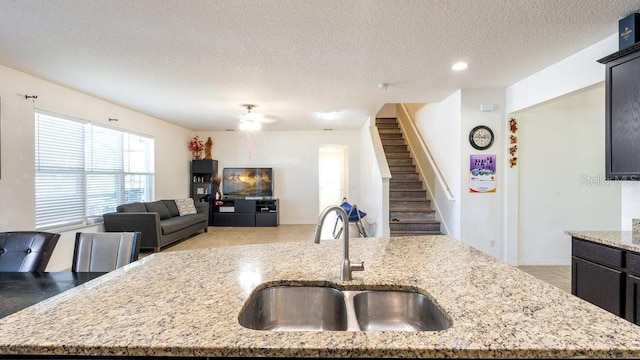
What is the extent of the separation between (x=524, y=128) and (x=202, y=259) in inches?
177

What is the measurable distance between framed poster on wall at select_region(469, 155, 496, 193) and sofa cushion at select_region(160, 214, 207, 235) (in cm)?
492

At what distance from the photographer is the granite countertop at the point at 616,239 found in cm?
208

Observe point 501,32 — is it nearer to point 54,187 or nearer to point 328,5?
point 328,5

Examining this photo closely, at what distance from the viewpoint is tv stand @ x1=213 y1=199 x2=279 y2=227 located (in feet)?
25.4

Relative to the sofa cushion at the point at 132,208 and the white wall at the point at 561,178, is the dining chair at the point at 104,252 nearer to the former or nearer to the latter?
the sofa cushion at the point at 132,208

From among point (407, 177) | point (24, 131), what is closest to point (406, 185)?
point (407, 177)

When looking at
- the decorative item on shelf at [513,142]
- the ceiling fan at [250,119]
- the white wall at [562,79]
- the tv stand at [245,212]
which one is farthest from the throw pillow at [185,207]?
the white wall at [562,79]

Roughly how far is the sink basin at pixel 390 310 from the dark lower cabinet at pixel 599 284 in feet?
6.16

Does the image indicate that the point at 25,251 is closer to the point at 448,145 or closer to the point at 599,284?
the point at 599,284

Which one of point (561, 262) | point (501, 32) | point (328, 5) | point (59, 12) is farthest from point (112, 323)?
point (561, 262)

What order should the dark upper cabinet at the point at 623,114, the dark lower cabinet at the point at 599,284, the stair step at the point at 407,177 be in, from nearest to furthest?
the dark lower cabinet at the point at 599,284 → the dark upper cabinet at the point at 623,114 → the stair step at the point at 407,177

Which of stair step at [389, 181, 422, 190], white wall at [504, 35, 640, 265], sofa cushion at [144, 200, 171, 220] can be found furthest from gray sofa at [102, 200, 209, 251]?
white wall at [504, 35, 640, 265]

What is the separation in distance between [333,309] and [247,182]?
709 cm

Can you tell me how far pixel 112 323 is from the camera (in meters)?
0.92
